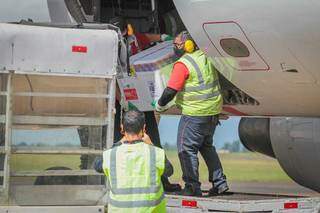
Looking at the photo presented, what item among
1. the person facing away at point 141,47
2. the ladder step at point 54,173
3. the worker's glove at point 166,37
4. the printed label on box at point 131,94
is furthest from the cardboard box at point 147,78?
the ladder step at point 54,173

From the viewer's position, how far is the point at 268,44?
6.94 metres

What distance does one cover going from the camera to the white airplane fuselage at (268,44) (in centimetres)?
659

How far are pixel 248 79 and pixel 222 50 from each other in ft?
1.36

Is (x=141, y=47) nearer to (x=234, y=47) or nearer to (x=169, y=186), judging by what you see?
(x=169, y=186)

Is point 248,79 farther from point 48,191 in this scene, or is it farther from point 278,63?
point 48,191

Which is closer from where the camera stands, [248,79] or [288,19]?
[288,19]

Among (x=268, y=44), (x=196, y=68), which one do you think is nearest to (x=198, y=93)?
(x=196, y=68)

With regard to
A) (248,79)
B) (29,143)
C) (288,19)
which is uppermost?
(288,19)

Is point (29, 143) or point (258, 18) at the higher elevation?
point (258, 18)

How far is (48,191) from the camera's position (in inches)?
257

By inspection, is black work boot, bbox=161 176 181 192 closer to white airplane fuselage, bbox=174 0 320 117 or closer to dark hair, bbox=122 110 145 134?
white airplane fuselage, bbox=174 0 320 117

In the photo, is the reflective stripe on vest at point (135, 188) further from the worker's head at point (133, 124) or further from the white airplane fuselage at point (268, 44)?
the white airplane fuselage at point (268, 44)

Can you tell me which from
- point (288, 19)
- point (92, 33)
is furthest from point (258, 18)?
point (92, 33)

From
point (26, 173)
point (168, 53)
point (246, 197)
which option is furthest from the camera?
point (168, 53)
